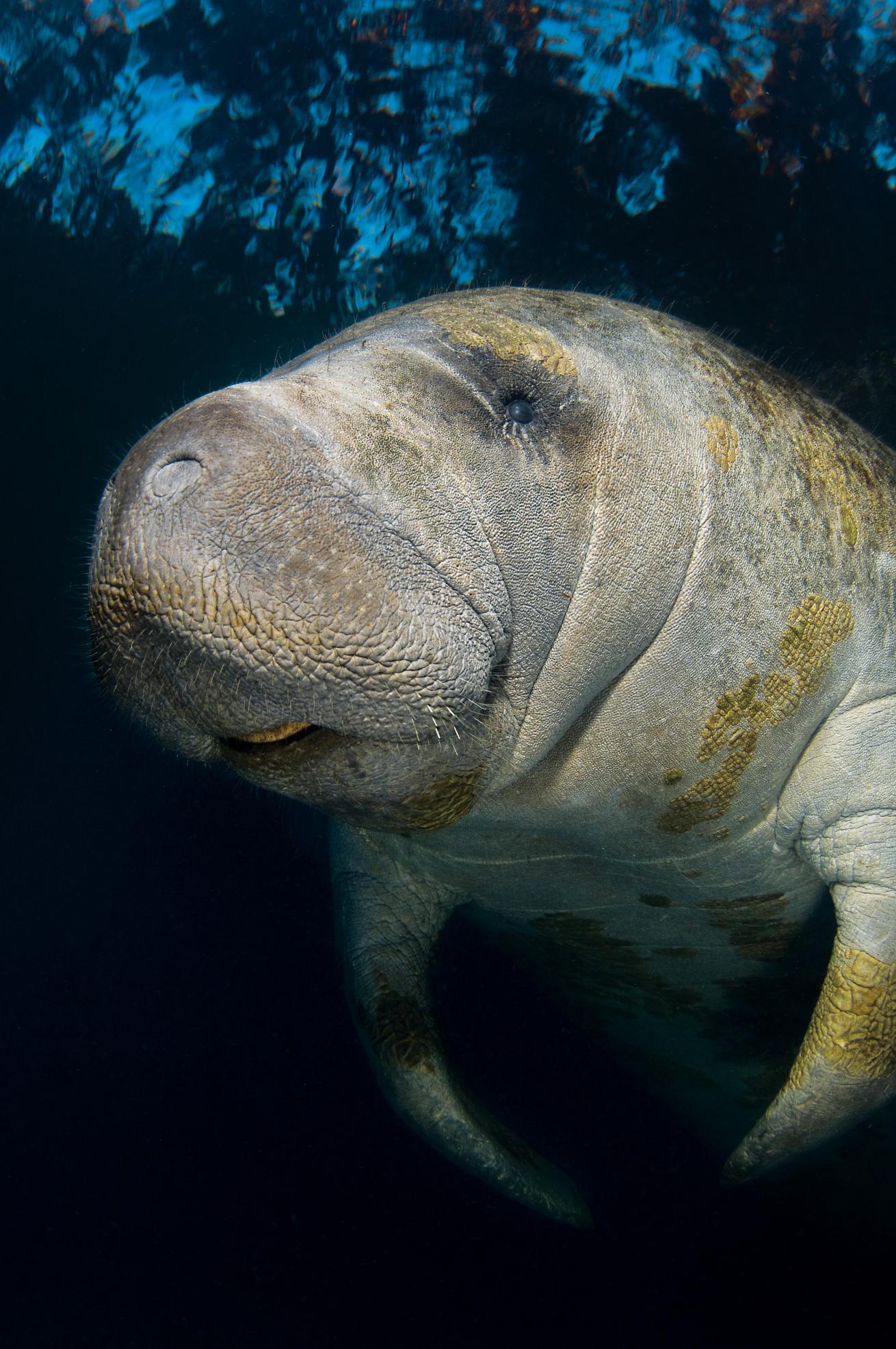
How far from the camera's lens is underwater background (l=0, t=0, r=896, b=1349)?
557 centimetres

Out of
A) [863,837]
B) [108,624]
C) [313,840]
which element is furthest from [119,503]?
[313,840]

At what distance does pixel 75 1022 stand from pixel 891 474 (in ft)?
42.6

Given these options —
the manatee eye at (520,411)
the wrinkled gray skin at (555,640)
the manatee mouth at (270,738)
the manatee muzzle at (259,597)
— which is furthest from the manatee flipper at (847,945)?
the manatee mouth at (270,738)

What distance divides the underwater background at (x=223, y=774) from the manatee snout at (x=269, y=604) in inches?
149

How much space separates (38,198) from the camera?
8133 mm

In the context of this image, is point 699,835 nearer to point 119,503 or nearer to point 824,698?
point 824,698

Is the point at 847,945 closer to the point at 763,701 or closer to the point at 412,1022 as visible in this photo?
the point at 763,701

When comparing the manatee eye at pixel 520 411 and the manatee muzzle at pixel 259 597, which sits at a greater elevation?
the manatee eye at pixel 520 411

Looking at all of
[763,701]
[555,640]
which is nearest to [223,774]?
[555,640]

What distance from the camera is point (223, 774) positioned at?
8.49 ft

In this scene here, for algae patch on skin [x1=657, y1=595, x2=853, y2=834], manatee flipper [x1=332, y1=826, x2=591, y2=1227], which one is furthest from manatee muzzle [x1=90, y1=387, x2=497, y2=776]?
manatee flipper [x1=332, y1=826, x2=591, y2=1227]

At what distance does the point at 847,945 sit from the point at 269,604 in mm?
2029

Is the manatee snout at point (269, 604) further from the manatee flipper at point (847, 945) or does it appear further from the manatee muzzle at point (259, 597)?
the manatee flipper at point (847, 945)

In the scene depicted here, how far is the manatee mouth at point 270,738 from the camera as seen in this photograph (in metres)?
1.72
